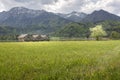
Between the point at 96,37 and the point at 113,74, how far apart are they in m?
153

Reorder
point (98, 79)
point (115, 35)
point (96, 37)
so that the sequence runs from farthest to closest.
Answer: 1. point (115, 35)
2. point (96, 37)
3. point (98, 79)

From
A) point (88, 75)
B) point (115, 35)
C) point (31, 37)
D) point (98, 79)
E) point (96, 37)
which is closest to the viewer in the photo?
point (98, 79)

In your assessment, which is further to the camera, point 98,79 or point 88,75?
point 88,75

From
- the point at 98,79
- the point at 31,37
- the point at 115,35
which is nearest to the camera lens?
the point at 98,79

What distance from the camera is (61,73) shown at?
886 centimetres

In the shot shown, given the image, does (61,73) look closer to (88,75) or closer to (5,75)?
(88,75)

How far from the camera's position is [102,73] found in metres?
8.73

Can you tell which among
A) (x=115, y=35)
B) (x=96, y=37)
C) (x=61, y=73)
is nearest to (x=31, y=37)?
(x=96, y=37)

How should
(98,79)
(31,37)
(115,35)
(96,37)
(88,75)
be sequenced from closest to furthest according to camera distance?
(98,79) → (88,75) → (96,37) → (31,37) → (115,35)

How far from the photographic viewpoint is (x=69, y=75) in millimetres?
8516

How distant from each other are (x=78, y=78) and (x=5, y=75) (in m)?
2.69

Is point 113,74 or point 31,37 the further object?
point 31,37

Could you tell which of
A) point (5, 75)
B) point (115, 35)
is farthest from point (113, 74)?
point (115, 35)

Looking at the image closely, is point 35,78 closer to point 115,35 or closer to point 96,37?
point 96,37
